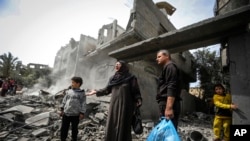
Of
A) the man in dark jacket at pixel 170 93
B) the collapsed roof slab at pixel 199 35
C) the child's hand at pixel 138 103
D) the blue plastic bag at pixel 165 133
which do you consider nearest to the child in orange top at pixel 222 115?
the collapsed roof slab at pixel 199 35

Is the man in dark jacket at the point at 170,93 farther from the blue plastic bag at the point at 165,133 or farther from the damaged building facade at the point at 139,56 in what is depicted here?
the damaged building facade at the point at 139,56

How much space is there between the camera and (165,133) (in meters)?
2.56

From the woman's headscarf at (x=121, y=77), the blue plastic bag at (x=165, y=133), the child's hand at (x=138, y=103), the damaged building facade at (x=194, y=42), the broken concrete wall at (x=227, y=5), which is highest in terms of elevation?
the broken concrete wall at (x=227, y=5)

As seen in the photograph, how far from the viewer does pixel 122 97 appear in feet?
12.1

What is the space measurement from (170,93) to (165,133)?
0.61 metres

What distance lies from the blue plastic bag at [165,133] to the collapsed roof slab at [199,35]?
2832 millimetres

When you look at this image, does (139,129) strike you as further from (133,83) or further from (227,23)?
(227,23)

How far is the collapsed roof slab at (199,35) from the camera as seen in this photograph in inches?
158

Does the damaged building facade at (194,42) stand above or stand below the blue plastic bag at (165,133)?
above

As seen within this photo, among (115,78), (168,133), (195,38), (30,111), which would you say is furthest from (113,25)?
(168,133)

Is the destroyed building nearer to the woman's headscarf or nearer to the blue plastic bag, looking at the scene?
the woman's headscarf

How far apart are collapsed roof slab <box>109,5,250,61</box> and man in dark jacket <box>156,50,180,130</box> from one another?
186 centimetres

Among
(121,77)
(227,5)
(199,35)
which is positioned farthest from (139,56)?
(227,5)

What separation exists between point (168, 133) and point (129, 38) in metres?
8.70
